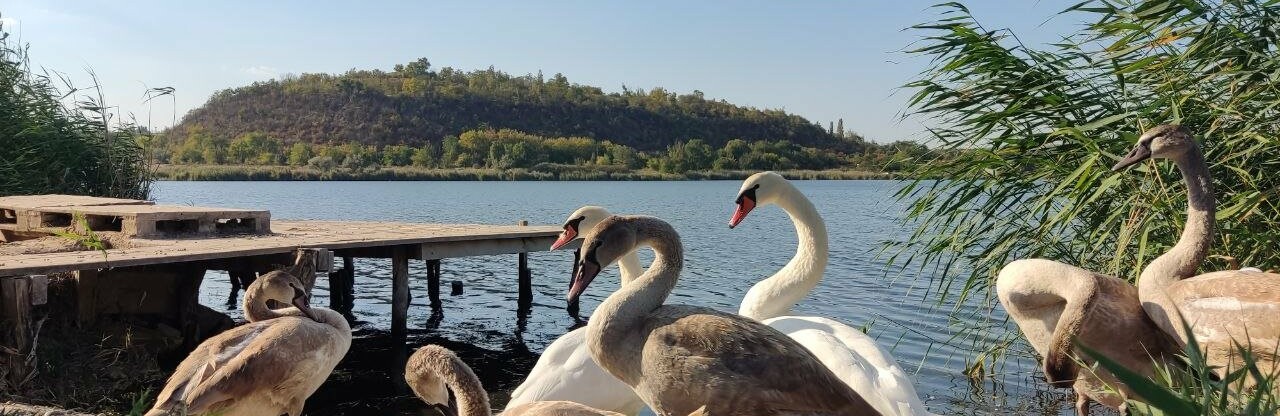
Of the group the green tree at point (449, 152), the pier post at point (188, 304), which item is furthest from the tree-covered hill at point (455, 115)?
the pier post at point (188, 304)

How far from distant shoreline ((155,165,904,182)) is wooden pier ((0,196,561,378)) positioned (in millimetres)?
59645

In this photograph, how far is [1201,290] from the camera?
4508 millimetres

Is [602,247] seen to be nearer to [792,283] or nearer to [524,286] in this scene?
[792,283]

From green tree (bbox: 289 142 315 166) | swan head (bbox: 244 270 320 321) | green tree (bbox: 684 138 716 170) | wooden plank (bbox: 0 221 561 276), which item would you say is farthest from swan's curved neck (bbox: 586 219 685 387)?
green tree (bbox: 684 138 716 170)

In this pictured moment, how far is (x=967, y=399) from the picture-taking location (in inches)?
375

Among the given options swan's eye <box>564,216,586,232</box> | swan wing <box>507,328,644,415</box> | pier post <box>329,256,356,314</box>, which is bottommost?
pier post <box>329,256,356,314</box>

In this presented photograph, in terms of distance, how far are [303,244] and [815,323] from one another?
6.83m

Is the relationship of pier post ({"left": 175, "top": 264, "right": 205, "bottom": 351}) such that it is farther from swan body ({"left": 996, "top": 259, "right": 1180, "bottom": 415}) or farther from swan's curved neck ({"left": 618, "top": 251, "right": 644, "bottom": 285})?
swan body ({"left": 996, "top": 259, "right": 1180, "bottom": 415})

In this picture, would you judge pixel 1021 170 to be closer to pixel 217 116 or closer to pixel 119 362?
pixel 119 362

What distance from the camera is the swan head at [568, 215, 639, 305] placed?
4.00 meters

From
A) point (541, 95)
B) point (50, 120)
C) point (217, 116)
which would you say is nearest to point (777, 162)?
point (541, 95)

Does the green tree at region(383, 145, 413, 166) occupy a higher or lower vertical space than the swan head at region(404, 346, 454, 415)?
lower

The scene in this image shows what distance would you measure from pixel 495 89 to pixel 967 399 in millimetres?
102565

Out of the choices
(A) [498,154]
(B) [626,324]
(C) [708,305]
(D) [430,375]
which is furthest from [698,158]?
(B) [626,324]
